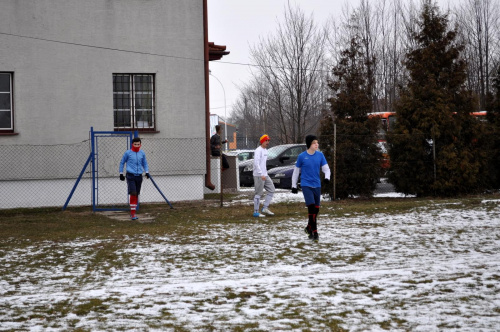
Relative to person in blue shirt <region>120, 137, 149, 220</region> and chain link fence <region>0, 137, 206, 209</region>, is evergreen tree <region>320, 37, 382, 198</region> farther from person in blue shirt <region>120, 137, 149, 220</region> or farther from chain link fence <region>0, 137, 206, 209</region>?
person in blue shirt <region>120, 137, 149, 220</region>

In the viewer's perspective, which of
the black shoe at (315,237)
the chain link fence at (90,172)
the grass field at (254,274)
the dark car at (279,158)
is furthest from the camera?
the dark car at (279,158)

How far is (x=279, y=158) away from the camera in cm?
2383

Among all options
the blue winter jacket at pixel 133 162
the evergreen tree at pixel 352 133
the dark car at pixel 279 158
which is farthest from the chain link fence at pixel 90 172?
the dark car at pixel 279 158

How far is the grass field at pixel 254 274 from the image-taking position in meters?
5.68

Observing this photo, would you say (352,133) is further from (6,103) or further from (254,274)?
(254,274)

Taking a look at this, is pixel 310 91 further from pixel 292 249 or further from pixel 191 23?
pixel 292 249

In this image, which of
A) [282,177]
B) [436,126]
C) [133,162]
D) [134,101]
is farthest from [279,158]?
[133,162]

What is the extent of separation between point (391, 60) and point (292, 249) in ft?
101

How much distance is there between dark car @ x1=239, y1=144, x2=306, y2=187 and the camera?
23750mm

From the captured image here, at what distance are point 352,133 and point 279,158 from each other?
6607 millimetres

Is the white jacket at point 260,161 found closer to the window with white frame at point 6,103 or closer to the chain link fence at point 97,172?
the chain link fence at point 97,172

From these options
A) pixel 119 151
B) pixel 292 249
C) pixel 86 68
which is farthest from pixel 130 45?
pixel 292 249

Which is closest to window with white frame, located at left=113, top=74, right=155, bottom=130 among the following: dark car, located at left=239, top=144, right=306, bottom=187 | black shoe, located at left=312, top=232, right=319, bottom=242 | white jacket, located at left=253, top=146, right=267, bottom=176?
white jacket, located at left=253, top=146, right=267, bottom=176

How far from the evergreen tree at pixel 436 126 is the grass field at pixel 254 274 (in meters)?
4.03
